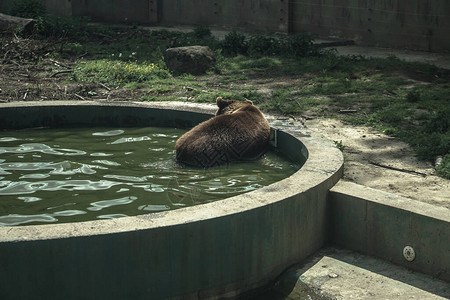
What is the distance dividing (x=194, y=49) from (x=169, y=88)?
2.04m

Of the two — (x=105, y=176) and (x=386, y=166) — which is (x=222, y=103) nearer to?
(x=105, y=176)

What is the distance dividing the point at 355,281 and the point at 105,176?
286 cm

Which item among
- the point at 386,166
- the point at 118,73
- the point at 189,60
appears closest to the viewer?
the point at 386,166

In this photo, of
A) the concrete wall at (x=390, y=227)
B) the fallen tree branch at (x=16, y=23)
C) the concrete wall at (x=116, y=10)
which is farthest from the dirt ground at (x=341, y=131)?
the concrete wall at (x=116, y=10)

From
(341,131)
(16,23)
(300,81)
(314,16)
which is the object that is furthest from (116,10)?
(341,131)

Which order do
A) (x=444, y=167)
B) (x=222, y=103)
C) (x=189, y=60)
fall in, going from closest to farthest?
(x=444, y=167) → (x=222, y=103) → (x=189, y=60)

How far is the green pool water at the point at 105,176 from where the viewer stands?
18.9 feet

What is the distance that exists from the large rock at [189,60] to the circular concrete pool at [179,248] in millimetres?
6823

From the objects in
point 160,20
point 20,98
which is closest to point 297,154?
point 20,98

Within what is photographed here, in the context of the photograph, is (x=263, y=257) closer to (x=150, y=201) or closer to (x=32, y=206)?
(x=150, y=201)

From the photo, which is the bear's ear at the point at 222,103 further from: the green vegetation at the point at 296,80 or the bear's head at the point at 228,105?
the green vegetation at the point at 296,80

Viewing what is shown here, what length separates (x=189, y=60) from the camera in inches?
486

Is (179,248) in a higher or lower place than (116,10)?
lower

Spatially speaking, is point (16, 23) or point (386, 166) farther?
point (16, 23)
